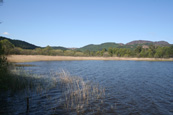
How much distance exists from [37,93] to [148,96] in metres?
9.31

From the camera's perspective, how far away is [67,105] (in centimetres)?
851

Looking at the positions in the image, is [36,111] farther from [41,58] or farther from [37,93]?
[41,58]

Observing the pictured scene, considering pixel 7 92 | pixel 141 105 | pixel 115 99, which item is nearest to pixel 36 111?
pixel 7 92

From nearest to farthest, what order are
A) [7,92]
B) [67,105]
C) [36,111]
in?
[36,111] → [67,105] → [7,92]

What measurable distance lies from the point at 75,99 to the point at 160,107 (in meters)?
5.91

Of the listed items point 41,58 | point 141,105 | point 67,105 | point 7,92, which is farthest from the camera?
point 41,58

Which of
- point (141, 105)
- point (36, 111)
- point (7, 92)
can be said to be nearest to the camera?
point (36, 111)

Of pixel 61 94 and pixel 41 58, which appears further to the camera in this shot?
pixel 41 58

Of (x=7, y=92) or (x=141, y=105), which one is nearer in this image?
(x=141, y=105)

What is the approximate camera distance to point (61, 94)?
1074cm

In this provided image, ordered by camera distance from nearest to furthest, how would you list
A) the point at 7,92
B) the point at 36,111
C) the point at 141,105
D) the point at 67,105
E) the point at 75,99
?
the point at 36,111 < the point at 67,105 < the point at 141,105 < the point at 75,99 < the point at 7,92

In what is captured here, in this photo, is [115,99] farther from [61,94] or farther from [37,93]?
[37,93]

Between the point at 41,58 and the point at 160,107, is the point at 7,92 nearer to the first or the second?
the point at 160,107

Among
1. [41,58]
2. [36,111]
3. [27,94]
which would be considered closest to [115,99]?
[36,111]
